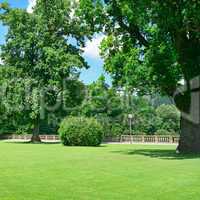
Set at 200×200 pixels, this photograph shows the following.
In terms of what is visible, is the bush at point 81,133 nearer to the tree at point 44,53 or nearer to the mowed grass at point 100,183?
the tree at point 44,53

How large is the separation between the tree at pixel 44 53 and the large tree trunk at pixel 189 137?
2917 cm

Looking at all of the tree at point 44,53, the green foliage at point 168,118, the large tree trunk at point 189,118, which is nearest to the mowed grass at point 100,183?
the large tree trunk at point 189,118

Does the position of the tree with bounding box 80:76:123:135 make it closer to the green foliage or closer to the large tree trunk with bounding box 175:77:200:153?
the green foliage

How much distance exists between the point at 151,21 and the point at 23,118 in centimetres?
3684

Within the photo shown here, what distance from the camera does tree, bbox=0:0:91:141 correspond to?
194 feet

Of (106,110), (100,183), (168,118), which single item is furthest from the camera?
(168,118)

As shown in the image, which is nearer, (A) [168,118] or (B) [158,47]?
(B) [158,47]

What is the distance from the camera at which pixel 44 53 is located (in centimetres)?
5984

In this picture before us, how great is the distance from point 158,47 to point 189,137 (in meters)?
6.00

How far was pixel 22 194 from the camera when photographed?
1220 centimetres

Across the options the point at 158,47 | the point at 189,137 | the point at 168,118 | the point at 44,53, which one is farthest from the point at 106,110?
the point at 158,47

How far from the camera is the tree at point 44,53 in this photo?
2323 inches

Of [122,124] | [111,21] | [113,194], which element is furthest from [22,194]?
[122,124]

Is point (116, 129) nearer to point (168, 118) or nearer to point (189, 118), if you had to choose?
point (168, 118)
